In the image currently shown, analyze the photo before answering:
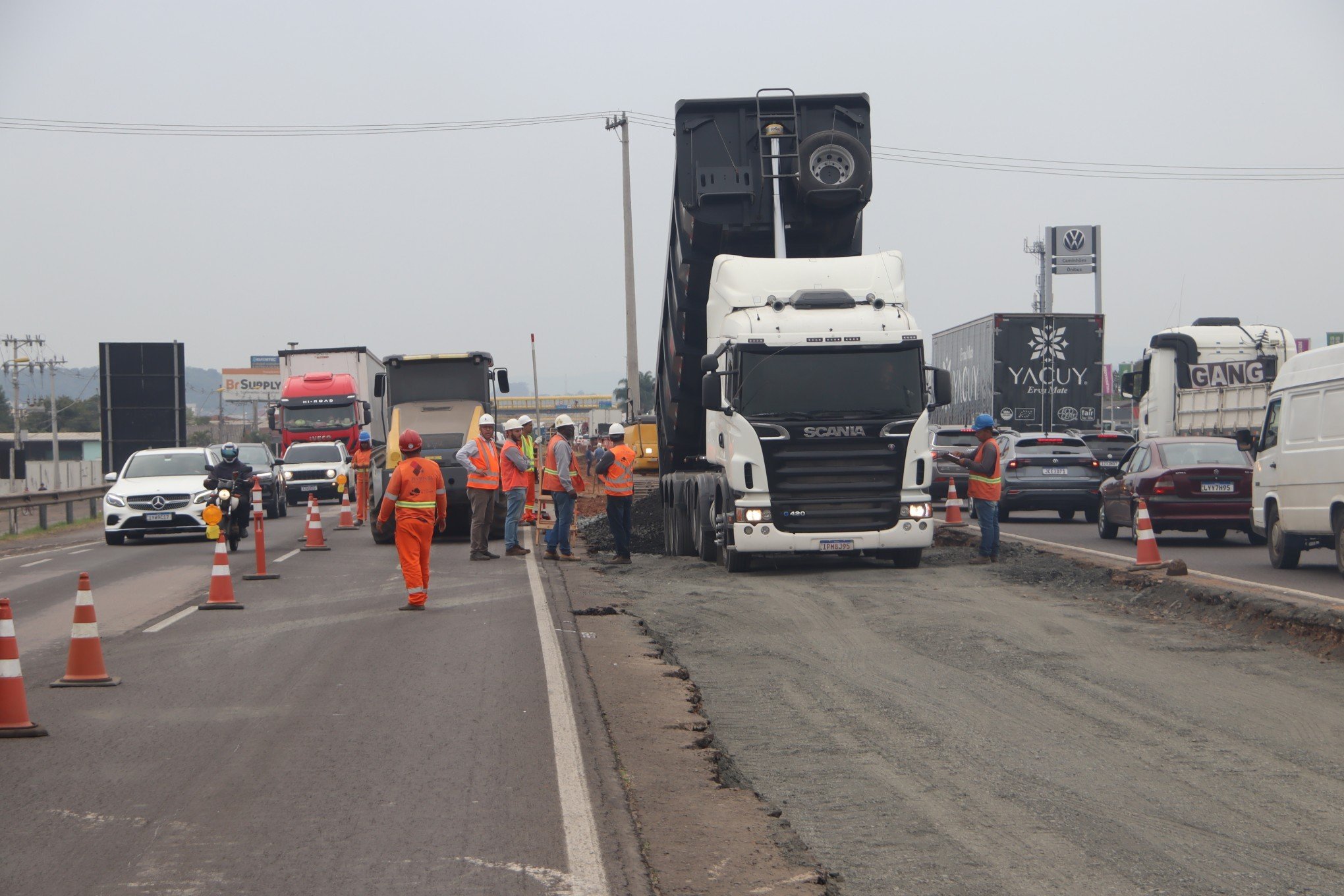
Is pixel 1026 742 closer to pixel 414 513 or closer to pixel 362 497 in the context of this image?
pixel 414 513

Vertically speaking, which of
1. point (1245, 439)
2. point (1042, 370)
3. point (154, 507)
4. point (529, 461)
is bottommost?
point (154, 507)

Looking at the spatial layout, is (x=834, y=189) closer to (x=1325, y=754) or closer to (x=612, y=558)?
(x=612, y=558)

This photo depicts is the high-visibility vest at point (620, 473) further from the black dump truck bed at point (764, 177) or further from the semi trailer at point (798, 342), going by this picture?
the black dump truck bed at point (764, 177)

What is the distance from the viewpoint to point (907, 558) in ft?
52.2

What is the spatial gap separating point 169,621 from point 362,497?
1587 centimetres

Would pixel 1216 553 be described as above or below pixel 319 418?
below

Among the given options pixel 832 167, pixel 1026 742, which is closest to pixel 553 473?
pixel 832 167

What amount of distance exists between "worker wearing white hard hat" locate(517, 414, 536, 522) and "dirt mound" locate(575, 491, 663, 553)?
1084 mm

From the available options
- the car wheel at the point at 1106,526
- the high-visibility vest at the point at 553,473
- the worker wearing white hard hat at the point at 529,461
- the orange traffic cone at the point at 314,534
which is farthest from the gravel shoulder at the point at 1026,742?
the orange traffic cone at the point at 314,534

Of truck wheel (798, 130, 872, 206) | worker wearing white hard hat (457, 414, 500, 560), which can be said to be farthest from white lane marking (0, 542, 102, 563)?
truck wheel (798, 130, 872, 206)

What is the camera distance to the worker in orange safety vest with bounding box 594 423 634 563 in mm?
17688

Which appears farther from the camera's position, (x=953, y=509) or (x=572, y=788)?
(x=953, y=509)

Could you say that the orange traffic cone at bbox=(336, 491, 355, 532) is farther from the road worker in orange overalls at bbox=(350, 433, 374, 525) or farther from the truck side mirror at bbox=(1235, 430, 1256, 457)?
the truck side mirror at bbox=(1235, 430, 1256, 457)

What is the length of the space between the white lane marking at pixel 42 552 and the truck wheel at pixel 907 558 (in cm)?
1400
